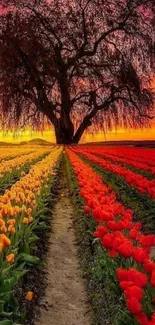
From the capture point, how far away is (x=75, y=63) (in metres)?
40.2

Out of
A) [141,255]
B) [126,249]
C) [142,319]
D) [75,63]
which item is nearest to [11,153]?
[75,63]

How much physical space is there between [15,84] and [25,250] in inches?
1333

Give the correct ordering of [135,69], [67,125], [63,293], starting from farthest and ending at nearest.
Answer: [67,125]
[135,69]
[63,293]

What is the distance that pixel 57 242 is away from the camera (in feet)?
26.1

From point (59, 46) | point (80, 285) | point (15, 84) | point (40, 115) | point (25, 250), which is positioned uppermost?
point (59, 46)

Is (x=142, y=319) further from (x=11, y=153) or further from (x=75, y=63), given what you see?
(x=75, y=63)

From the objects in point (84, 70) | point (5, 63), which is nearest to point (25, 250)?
point (5, 63)

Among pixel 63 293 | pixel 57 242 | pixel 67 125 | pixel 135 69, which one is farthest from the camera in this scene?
pixel 67 125

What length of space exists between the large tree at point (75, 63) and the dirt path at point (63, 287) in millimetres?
29646

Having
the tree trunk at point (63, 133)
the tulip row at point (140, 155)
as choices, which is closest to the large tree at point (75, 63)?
the tree trunk at point (63, 133)

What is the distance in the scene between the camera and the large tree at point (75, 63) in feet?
120

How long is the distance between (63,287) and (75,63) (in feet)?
117

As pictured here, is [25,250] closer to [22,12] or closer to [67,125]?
[22,12]

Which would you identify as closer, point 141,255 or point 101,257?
point 141,255
